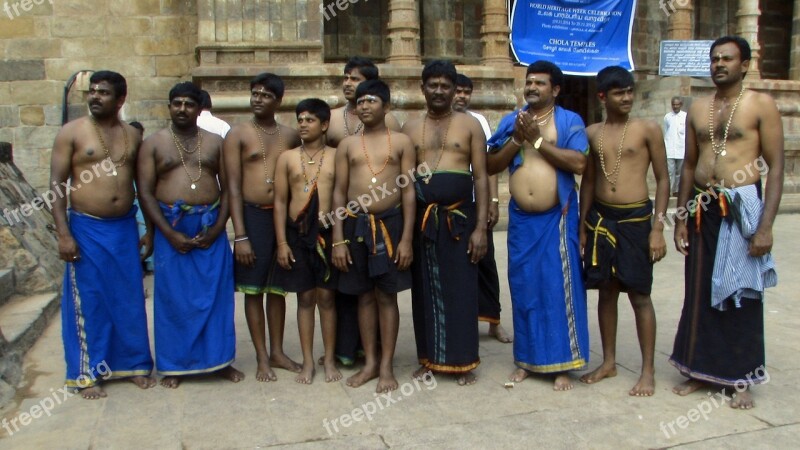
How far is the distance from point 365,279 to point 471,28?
9401mm

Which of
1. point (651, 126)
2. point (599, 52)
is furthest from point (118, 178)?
point (599, 52)

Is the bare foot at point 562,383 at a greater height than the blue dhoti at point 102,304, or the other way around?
the blue dhoti at point 102,304

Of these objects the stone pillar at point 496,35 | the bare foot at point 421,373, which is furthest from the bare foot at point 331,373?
the stone pillar at point 496,35

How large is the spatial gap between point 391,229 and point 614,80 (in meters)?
1.46

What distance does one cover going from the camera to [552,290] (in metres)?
4.08

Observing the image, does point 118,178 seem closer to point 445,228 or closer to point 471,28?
point 445,228

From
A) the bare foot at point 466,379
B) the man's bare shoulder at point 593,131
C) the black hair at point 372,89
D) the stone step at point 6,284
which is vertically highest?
the black hair at point 372,89

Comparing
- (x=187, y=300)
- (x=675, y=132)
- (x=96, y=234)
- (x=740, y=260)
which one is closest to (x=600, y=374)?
(x=740, y=260)

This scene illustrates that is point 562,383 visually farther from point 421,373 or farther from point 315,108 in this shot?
point 315,108

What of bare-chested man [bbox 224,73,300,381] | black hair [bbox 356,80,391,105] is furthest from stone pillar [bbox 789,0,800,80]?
bare-chested man [bbox 224,73,300,381]

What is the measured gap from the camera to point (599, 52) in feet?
39.1

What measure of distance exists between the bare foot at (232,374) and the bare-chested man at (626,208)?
2.10 meters

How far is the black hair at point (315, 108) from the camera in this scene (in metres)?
4.21

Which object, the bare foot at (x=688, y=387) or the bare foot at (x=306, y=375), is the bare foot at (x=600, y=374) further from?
the bare foot at (x=306, y=375)
